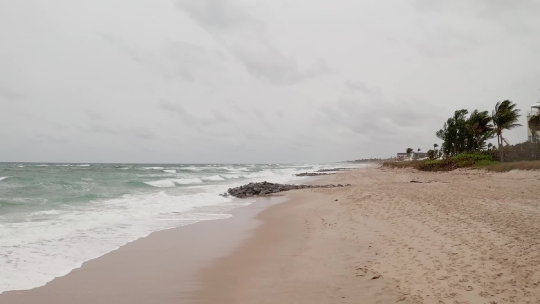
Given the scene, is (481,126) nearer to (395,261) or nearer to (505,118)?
(505,118)

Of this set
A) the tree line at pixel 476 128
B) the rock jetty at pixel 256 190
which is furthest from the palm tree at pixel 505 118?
the rock jetty at pixel 256 190

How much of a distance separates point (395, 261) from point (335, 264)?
114 centimetres

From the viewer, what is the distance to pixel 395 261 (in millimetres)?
6594

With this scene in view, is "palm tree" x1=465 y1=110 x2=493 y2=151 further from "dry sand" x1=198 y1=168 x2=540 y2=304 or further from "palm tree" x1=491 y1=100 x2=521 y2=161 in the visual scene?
"dry sand" x1=198 y1=168 x2=540 y2=304

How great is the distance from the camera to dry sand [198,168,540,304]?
509 cm

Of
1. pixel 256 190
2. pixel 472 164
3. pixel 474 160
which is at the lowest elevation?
pixel 256 190

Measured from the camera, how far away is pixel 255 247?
9047mm

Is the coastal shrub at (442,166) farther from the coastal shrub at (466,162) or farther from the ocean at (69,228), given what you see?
the ocean at (69,228)

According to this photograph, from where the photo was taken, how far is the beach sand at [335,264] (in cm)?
523

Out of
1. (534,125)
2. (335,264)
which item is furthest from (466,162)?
(335,264)

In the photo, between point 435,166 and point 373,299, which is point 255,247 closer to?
point 373,299

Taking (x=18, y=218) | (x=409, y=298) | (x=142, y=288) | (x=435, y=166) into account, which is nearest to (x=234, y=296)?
(x=142, y=288)

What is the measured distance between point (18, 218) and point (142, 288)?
10330 mm

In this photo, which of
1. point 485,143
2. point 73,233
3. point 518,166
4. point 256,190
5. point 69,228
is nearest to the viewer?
point 73,233
